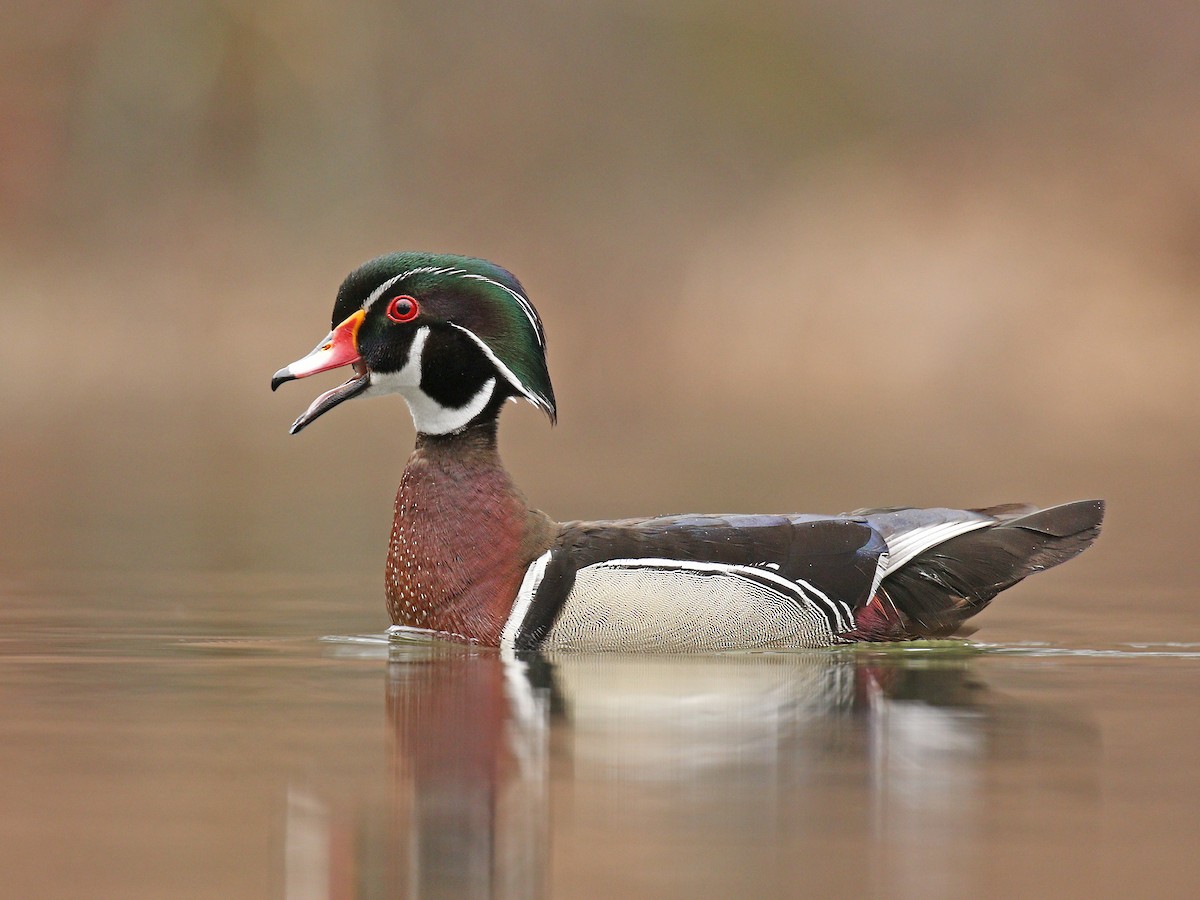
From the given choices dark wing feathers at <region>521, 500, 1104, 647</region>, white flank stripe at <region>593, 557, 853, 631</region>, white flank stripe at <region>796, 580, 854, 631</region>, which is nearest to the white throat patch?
dark wing feathers at <region>521, 500, 1104, 647</region>

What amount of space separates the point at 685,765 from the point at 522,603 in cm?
197

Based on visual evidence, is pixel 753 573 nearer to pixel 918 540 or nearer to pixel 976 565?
pixel 918 540

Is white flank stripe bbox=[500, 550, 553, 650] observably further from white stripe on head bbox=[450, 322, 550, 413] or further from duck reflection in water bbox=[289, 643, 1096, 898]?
white stripe on head bbox=[450, 322, 550, 413]

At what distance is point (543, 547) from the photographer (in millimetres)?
8273

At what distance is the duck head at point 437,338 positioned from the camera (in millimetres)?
8344

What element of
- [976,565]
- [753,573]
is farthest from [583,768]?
[976,565]

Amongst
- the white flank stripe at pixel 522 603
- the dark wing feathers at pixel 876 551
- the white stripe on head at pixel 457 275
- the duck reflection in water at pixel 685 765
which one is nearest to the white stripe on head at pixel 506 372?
the white stripe on head at pixel 457 275

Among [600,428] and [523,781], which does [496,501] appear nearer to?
[523,781]

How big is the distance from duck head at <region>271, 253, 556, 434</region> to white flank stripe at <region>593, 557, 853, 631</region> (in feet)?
2.46

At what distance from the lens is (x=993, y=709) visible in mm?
7238

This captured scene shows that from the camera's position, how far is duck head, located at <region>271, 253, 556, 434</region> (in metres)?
8.34

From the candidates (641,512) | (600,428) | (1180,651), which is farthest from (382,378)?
(600,428)

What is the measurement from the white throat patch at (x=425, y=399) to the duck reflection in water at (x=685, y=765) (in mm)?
897

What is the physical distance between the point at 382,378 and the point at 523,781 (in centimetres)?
274
